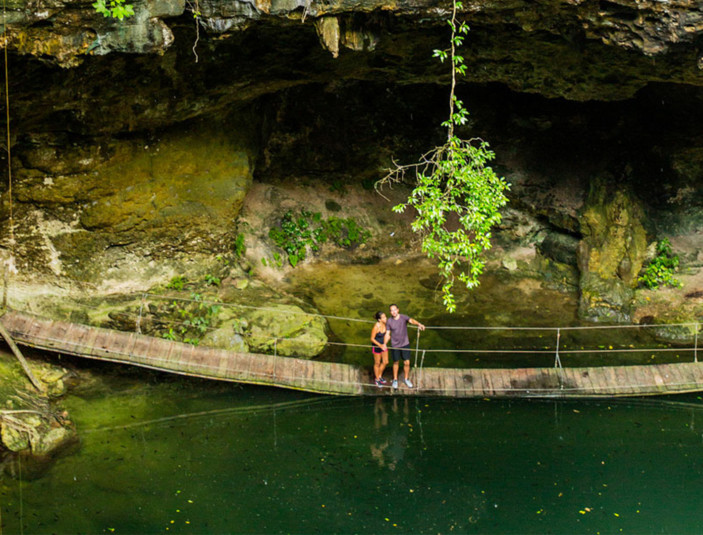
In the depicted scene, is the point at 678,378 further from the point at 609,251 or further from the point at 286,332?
the point at 286,332

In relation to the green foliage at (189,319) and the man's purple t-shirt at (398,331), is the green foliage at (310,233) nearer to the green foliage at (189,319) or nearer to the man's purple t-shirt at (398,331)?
the green foliage at (189,319)

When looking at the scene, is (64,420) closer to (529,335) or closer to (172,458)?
(172,458)

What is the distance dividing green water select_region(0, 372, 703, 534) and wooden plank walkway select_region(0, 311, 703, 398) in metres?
0.24

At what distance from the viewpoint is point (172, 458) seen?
988 cm

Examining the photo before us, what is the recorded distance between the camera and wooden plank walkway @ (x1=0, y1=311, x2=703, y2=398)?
11.3m

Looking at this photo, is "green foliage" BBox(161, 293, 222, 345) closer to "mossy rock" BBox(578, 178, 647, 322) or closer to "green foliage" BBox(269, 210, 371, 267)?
"green foliage" BBox(269, 210, 371, 267)

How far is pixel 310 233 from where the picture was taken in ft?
52.0

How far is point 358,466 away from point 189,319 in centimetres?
443

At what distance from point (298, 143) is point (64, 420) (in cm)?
785

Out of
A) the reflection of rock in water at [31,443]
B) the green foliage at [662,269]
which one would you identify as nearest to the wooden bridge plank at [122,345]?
the reflection of rock in water at [31,443]

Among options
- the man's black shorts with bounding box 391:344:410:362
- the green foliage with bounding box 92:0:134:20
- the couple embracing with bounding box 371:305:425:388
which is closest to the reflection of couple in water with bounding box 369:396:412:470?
the couple embracing with bounding box 371:305:425:388

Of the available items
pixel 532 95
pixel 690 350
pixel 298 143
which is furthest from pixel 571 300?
pixel 298 143

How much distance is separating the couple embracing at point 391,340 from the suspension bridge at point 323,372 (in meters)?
0.25

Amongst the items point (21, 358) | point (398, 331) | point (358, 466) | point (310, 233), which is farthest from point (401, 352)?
point (21, 358)
